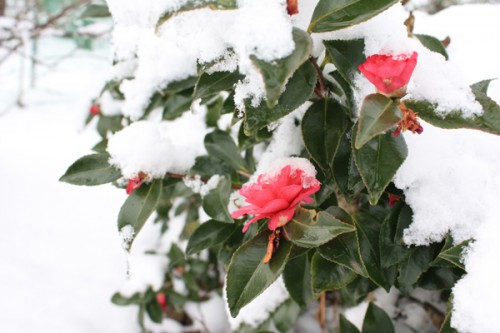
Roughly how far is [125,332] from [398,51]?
4.43 ft

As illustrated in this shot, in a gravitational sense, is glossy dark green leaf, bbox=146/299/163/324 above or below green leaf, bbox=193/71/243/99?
below

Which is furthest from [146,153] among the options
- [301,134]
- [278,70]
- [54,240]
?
[54,240]

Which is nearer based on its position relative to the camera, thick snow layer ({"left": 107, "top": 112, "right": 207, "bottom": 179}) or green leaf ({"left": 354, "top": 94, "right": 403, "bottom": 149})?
green leaf ({"left": 354, "top": 94, "right": 403, "bottom": 149})

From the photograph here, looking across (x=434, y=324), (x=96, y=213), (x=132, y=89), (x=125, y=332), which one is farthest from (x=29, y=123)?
(x=434, y=324)

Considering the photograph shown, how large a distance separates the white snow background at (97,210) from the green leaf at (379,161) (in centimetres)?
10

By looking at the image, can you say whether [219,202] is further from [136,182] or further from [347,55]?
[347,55]

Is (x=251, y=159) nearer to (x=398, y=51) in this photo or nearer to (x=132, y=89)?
(x=132, y=89)

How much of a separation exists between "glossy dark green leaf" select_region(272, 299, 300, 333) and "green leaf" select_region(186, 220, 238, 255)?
0.37 m

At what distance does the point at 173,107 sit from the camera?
3.15 feet

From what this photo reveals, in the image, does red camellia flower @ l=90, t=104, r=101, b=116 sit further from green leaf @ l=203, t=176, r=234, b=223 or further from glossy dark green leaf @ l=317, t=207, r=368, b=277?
glossy dark green leaf @ l=317, t=207, r=368, b=277

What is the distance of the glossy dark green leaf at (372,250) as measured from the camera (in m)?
0.65

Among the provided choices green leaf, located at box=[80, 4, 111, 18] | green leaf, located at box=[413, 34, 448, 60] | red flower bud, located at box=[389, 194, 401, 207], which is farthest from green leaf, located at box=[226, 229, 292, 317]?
green leaf, located at box=[80, 4, 111, 18]

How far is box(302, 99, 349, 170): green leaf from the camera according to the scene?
0.63 m

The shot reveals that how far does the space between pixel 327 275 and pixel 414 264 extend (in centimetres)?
15
